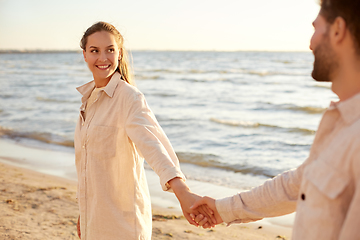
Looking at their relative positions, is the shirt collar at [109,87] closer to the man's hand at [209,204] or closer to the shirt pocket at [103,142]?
the shirt pocket at [103,142]

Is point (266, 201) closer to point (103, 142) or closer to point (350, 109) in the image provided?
point (350, 109)

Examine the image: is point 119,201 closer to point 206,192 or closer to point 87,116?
point 87,116

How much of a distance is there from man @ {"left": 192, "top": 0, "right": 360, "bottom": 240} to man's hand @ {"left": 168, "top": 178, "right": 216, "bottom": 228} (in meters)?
1.04

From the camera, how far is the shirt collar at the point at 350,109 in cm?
126

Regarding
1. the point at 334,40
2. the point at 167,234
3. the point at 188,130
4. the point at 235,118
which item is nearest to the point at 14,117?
the point at 188,130

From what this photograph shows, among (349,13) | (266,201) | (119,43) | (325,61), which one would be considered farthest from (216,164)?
(349,13)

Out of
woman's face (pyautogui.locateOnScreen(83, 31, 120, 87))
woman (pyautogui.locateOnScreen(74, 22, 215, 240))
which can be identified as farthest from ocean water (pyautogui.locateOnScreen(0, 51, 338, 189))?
woman (pyautogui.locateOnScreen(74, 22, 215, 240))

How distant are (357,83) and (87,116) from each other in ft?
5.91

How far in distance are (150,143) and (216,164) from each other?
5.54 m

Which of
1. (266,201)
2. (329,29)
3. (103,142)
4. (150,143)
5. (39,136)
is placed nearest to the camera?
(329,29)

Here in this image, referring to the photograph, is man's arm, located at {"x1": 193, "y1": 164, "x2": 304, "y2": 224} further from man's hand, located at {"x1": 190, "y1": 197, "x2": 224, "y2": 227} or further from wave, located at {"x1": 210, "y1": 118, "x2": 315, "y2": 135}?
wave, located at {"x1": 210, "y1": 118, "x2": 315, "y2": 135}

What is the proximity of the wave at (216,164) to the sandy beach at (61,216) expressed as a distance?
1187 mm

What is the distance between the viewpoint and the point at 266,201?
6.82ft

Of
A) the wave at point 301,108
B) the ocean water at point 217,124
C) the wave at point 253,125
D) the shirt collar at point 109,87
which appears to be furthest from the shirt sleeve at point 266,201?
the wave at point 301,108
